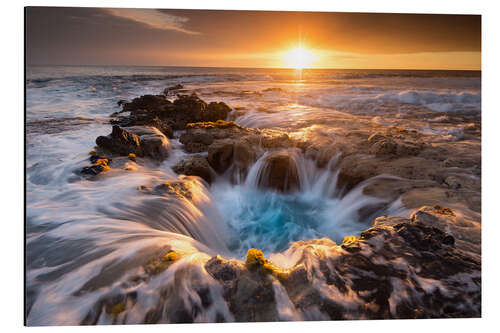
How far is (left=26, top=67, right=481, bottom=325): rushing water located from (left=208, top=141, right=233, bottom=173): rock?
223mm

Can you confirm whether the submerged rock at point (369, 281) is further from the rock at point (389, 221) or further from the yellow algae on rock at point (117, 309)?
the yellow algae on rock at point (117, 309)

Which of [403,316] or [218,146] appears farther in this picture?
[218,146]

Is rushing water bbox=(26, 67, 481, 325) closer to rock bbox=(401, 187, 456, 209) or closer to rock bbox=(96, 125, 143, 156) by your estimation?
rock bbox=(401, 187, 456, 209)

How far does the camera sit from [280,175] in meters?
3.87

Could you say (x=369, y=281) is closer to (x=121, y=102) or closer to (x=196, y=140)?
→ (x=196, y=140)

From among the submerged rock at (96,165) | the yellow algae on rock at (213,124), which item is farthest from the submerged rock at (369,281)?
the yellow algae on rock at (213,124)

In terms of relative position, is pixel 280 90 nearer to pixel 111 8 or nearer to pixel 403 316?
pixel 111 8

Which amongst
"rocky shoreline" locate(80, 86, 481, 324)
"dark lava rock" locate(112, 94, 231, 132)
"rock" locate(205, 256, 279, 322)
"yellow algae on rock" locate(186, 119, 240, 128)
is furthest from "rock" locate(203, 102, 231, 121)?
"rock" locate(205, 256, 279, 322)

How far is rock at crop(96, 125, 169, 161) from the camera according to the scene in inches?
148

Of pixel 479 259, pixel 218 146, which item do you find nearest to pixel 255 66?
pixel 218 146

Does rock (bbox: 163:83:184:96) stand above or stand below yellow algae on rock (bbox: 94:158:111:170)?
above

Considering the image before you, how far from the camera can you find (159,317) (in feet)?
6.09
